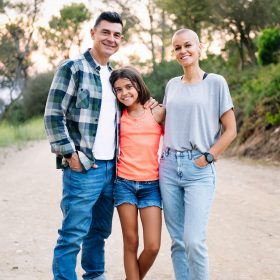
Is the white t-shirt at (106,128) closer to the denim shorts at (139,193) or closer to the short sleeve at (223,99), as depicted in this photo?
the denim shorts at (139,193)

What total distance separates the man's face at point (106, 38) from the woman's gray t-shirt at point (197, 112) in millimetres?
607

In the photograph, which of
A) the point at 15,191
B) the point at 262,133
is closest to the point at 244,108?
the point at 262,133

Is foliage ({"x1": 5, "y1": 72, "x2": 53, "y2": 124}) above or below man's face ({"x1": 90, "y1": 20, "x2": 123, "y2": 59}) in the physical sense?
below

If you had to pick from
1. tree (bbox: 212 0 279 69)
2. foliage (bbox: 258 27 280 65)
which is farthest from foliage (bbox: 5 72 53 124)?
foliage (bbox: 258 27 280 65)

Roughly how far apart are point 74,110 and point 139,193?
74 cm

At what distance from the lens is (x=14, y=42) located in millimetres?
33281

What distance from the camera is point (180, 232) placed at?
12.3 ft

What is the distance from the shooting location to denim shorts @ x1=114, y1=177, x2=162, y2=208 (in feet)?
12.5

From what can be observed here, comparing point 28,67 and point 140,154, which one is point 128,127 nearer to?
point 140,154

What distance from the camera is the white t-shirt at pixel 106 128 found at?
3.87 m

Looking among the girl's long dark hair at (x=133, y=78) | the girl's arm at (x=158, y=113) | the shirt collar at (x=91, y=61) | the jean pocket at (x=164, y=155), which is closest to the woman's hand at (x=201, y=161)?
the jean pocket at (x=164, y=155)

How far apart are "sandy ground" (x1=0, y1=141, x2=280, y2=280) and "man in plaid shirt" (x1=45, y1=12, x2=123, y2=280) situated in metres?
1.04

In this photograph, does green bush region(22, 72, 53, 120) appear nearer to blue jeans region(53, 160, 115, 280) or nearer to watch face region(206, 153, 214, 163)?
blue jeans region(53, 160, 115, 280)

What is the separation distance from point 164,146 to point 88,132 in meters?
0.54
